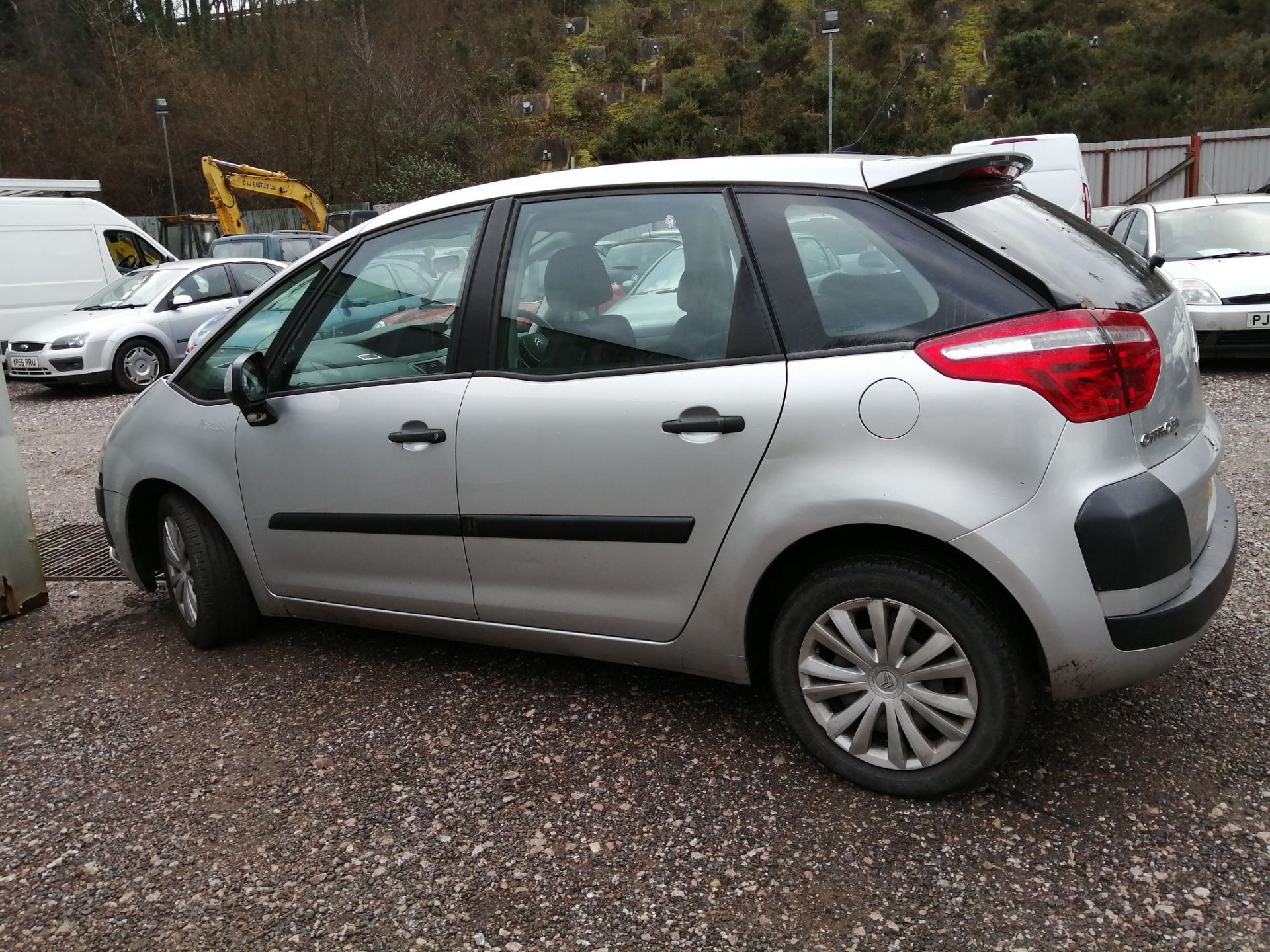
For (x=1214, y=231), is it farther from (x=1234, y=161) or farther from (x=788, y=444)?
(x=1234, y=161)

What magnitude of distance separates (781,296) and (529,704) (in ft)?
5.26

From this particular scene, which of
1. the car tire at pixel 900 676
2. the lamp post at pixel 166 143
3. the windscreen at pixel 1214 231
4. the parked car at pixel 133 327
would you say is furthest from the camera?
the lamp post at pixel 166 143

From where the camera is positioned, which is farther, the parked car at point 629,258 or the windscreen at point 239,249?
the windscreen at point 239,249

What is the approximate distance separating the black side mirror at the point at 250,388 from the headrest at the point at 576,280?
3.78ft

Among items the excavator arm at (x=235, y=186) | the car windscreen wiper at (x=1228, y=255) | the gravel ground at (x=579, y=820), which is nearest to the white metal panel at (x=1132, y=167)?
the car windscreen wiper at (x=1228, y=255)

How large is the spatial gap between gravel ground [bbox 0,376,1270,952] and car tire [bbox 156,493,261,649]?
0.20 metres

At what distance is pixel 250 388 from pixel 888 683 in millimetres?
2342

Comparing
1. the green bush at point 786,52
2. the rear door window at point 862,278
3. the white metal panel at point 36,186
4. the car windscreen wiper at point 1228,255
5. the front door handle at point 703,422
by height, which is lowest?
the car windscreen wiper at point 1228,255

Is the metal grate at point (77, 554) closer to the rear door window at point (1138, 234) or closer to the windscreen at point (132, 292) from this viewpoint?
the windscreen at point (132, 292)

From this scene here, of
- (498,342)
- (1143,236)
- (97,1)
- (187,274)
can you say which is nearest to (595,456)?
(498,342)

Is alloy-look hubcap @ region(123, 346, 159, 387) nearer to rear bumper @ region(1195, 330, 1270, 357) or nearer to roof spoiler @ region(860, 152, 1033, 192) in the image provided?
rear bumper @ region(1195, 330, 1270, 357)

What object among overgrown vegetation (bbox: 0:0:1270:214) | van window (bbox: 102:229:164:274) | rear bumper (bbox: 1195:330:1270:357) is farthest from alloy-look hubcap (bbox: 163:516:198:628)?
overgrown vegetation (bbox: 0:0:1270:214)

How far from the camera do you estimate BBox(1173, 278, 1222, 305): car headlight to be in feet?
27.3

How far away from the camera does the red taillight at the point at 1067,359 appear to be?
7.83 ft
